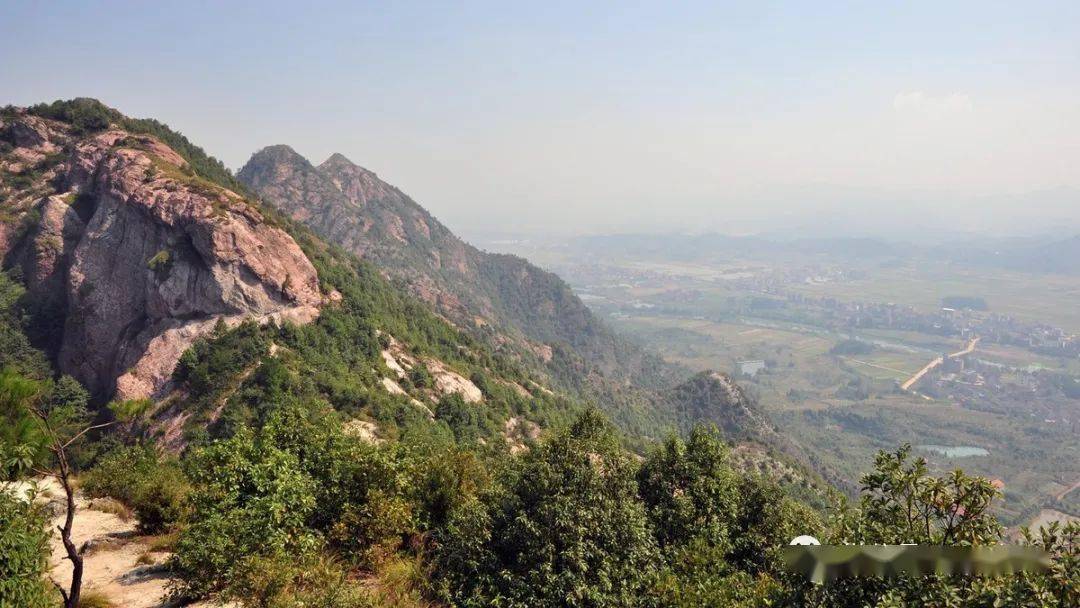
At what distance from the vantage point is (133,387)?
44.8m

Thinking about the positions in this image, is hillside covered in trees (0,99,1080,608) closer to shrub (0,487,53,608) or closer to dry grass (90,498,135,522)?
shrub (0,487,53,608)

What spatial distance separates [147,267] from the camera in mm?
53312

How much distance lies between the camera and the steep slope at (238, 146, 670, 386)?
132 meters

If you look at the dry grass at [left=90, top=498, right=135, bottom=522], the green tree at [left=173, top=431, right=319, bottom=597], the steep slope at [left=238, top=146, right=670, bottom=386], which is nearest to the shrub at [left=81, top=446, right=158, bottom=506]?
the dry grass at [left=90, top=498, right=135, bottom=522]

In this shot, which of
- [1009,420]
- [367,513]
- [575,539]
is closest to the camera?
[575,539]

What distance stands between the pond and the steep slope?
8180 centimetres

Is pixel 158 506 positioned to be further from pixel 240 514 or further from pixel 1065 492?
pixel 1065 492

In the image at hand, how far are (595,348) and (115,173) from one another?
128 metres

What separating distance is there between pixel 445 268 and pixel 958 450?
169 meters

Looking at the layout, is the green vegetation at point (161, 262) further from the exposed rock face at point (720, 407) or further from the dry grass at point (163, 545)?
the exposed rock face at point (720, 407)

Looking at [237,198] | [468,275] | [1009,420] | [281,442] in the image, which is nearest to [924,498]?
[281,442]

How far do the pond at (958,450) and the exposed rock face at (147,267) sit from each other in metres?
182

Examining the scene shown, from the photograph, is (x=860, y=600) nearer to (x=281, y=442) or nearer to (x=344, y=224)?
(x=281, y=442)

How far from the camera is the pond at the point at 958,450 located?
513 ft
